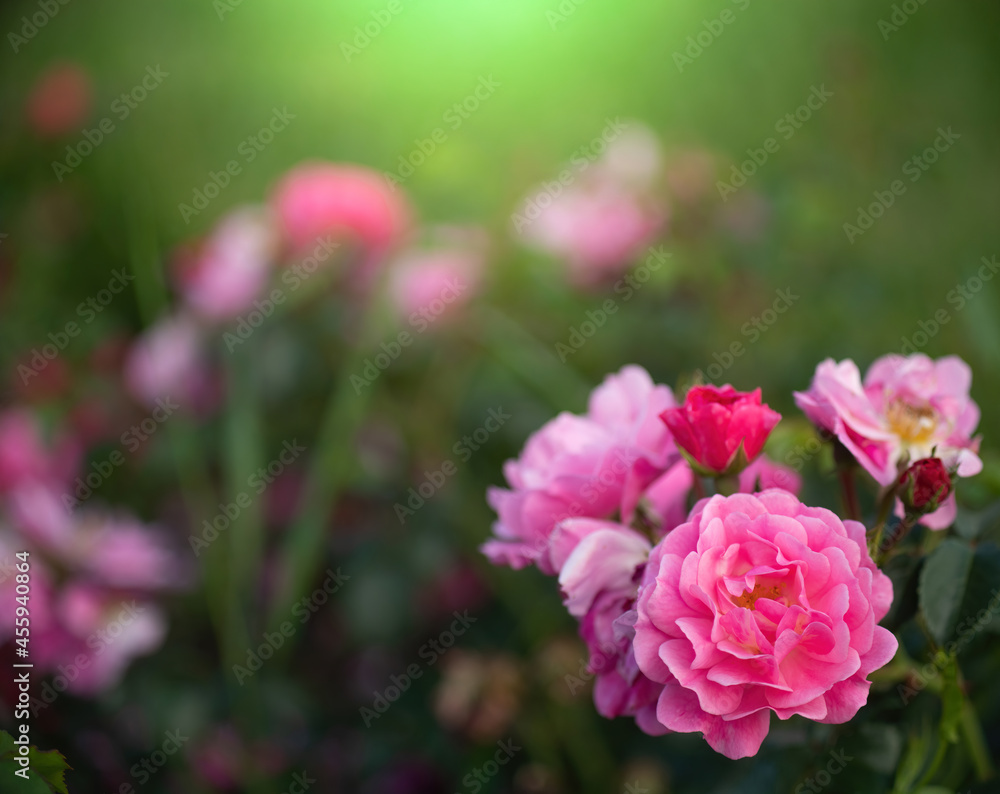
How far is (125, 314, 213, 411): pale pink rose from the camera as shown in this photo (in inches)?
40.9

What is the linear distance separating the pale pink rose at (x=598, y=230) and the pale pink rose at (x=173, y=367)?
467 millimetres

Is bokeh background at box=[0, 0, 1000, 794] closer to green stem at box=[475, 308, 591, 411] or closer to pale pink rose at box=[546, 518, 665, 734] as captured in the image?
green stem at box=[475, 308, 591, 411]

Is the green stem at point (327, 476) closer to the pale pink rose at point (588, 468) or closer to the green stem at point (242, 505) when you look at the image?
the green stem at point (242, 505)

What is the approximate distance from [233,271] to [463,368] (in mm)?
322

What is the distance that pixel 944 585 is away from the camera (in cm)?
35

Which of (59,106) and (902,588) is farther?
(59,106)

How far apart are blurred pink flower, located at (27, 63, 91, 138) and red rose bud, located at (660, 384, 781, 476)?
4.82ft

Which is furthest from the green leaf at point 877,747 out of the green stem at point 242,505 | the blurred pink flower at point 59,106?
the blurred pink flower at point 59,106

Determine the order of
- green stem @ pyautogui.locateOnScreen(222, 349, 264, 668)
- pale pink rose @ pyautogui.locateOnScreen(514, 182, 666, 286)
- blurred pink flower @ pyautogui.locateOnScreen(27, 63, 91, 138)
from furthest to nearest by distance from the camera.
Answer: blurred pink flower @ pyautogui.locateOnScreen(27, 63, 91, 138), pale pink rose @ pyautogui.locateOnScreen(514, 182, 666, 286), green stem @ pyautogui.locateOnScreen(222, 349, 264, 668)

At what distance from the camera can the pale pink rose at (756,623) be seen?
0.30 metres

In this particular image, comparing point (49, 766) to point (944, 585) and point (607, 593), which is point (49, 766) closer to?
point (607, 593)

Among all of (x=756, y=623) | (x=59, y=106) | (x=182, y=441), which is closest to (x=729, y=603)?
(x=756, y=623)

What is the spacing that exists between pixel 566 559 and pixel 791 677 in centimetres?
11

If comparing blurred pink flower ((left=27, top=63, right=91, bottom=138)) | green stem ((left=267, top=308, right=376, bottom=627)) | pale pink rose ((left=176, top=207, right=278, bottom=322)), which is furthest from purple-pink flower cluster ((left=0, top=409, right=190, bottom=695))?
blurred pink flower ((left=27, top=63, right=91, bottom=138))
